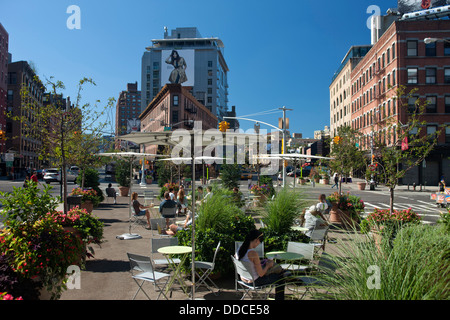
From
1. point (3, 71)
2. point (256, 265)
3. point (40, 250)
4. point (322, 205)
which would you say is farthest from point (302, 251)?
point (3, 71)

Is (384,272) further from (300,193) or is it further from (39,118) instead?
(39,118)

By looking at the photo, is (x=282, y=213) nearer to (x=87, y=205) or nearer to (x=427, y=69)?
(x=87, y=205)

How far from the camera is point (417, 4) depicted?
4766 cm

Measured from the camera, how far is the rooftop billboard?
154ft

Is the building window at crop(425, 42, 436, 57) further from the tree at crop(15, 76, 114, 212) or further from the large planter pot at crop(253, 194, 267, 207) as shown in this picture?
the tree at crop(15, 76, 114, 212)

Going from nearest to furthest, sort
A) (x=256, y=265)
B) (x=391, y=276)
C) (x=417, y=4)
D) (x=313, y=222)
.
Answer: (x=391, y=276)
(x=256, y=265)
(x=313, y=222)
(x=417, y=4)

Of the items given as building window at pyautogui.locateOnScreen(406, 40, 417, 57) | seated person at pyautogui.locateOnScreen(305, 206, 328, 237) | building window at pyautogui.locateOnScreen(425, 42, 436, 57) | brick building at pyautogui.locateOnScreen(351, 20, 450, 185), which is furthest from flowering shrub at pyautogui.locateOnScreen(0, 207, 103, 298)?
building window at pyautogui.locateOnScreen(425, 42, 436, 57)

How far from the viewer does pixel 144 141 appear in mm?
6766

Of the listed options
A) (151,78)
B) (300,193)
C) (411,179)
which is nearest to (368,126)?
(411,179)

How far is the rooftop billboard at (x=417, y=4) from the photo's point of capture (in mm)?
46938

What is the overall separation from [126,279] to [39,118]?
7.57 m

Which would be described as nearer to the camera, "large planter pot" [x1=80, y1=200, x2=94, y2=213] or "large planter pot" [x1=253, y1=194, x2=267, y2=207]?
"large planter pot" [x1=253, y1=194, x2=267, y2=207]
